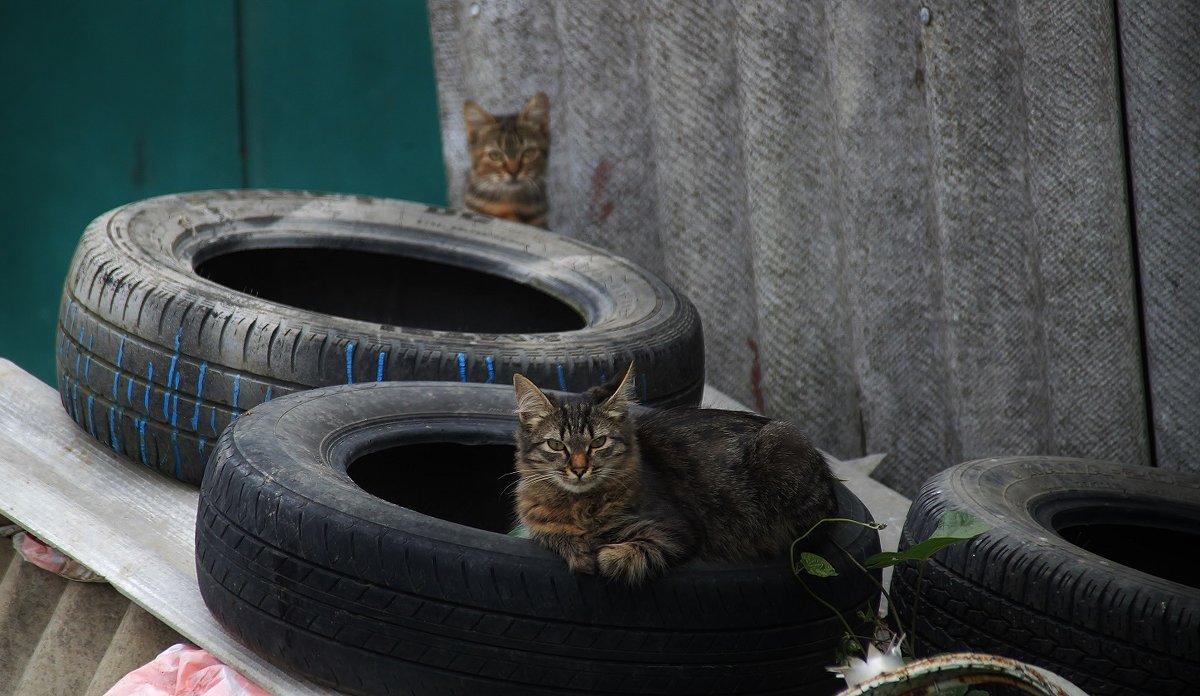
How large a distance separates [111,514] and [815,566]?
70.0 inches

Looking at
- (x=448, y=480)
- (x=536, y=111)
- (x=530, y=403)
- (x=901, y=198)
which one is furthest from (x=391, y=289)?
(x=530, y=403)

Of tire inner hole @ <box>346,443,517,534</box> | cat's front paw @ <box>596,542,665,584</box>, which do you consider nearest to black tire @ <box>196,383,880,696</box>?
cat's front paw @ <box>596,542,665,584</box>

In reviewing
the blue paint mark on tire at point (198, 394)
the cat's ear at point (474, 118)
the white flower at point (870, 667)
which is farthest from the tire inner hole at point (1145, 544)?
the cat's ear at point (474, 118)

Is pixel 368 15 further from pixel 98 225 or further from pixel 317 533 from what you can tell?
pixel 317 533

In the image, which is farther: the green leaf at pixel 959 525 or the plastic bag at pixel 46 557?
the plastic bag at pixel 46 557

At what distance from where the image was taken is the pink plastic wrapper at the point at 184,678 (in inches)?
98.8

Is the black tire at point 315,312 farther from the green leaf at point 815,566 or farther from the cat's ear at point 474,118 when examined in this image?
the green leaf at point 815,566

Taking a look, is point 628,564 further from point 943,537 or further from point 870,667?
point 943,537

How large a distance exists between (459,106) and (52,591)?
8.42 ft

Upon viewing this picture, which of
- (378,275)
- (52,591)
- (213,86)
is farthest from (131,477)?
(213,86)

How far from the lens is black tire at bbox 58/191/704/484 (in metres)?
3.18

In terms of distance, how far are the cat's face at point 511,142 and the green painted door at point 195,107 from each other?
2.95 ft

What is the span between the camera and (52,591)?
315 centimetres

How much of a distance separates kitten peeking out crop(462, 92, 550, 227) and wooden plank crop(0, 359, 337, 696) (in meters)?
1.78
